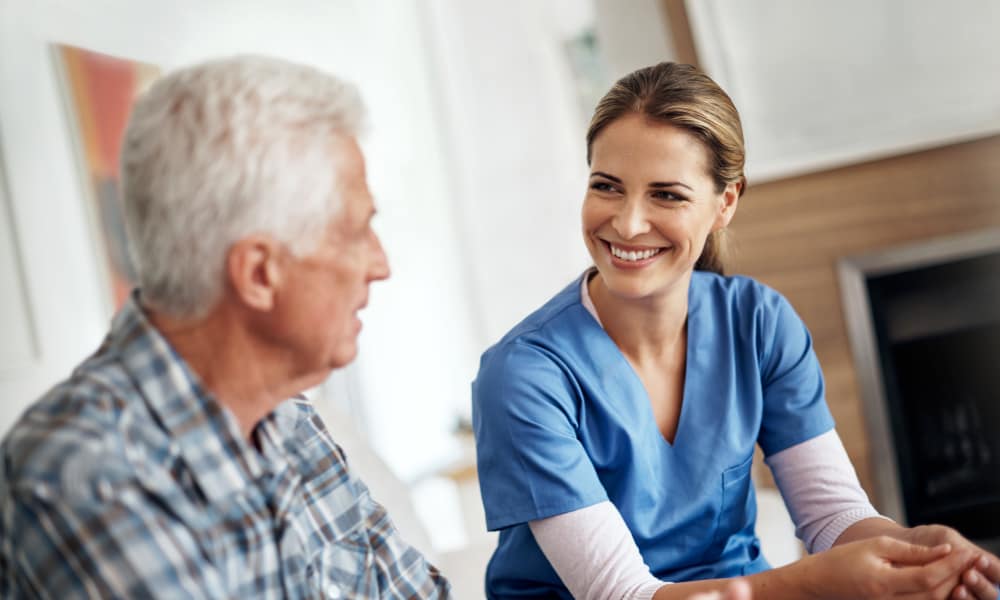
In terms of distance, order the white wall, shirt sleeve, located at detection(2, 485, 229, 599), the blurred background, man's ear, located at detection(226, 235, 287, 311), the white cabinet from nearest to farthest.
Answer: shirt sleeve, located at detection(2, 485, 229, 599), man's ear, located at detection(226, 235, 287, 311), the blurred background, the white cabinet, the white wall

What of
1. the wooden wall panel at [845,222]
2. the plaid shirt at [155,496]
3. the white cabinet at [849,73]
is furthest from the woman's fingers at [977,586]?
the white cabinet at [849,73]

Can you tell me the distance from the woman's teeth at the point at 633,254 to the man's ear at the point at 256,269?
0.58 m

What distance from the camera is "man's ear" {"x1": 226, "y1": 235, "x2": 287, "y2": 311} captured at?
2.80 feet

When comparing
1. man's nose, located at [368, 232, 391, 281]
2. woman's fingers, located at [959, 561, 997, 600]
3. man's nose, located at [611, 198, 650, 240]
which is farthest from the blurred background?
woman's fingers, located at [959, 561, 997, 600]

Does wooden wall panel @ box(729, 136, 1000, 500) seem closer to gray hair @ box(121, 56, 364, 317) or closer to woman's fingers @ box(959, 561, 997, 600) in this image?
woman's fingers @ box(959, 561, 997, 600)

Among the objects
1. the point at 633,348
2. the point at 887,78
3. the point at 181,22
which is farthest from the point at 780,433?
the point at 181,22

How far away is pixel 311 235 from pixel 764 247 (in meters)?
1.97

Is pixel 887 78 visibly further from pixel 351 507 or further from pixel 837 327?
pixel 351 507

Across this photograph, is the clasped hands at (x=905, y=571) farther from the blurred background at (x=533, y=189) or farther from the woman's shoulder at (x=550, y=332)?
the blurred background at (x=533, y=189)

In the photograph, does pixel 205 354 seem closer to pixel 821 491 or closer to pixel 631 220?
pixel 631 220

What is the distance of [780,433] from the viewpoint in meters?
1.42

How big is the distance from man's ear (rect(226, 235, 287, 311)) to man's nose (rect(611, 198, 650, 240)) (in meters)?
0.55

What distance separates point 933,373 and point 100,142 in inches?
80.8

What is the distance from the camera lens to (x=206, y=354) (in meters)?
0.89
